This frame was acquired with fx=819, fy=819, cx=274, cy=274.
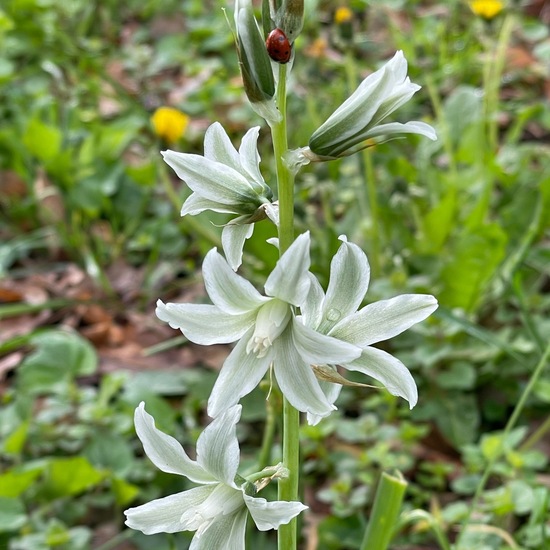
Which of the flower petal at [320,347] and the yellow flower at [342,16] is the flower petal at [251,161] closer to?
the flower petal at [320,347]

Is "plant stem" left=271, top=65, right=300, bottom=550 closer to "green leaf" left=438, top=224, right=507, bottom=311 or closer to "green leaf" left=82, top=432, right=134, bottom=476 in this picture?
"green leaf" left=82, top=432, right=134, bottom=476

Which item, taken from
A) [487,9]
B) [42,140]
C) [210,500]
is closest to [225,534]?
[210,500]

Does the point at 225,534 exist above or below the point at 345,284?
below

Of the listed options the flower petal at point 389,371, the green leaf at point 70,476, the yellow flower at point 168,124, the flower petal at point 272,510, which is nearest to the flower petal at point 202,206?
the flower petal at point 389,371

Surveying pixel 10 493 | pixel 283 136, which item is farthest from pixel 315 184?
pixel 283 136

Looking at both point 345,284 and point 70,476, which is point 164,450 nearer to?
point 345,284

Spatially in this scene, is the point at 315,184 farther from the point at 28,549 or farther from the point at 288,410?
the point at 288,410

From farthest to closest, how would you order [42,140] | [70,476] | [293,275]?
1. [42,140]
2. [70,476]
3. [293,275]
